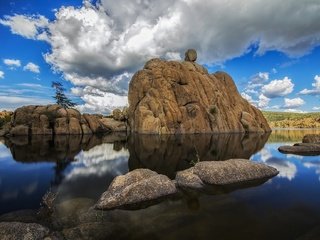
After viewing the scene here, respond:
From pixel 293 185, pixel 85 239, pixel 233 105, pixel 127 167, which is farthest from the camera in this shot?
pixel 233 105

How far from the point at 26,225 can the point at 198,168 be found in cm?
1394

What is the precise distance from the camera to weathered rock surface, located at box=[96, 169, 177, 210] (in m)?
15.6

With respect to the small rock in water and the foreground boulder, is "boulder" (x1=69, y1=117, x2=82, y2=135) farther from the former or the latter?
the foreground boulder

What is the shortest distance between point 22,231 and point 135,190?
7109mm

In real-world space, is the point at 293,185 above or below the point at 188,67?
below

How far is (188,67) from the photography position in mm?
105750

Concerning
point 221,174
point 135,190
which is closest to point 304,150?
point 221,174

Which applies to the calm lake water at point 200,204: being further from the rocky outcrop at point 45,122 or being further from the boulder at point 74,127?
the boulder at point 74,127

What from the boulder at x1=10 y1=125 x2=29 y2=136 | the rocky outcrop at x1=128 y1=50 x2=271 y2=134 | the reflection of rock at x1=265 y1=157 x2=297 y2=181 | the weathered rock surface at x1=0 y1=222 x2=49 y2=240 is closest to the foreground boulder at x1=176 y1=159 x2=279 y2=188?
the reflection of rock at x1=265 y1=157 x2=297 y2=181

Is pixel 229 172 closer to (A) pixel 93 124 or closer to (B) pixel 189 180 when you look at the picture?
(B) pixel 189 180

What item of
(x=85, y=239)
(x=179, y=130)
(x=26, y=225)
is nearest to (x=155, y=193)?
(x=85, y=239)

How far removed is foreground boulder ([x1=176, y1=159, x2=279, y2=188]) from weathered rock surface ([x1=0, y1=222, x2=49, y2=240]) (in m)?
11.0

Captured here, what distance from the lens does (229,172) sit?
21.4 m

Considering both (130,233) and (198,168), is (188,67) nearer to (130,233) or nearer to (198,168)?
(198,168)
